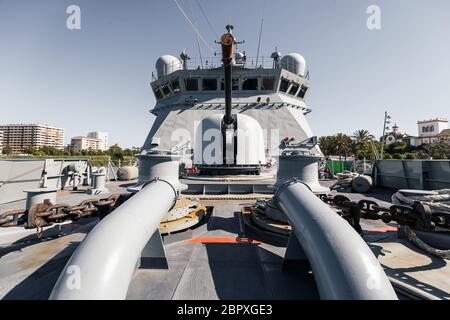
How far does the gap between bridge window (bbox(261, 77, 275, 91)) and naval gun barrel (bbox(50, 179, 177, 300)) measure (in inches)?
580

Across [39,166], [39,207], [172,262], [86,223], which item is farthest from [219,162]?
[39,166]

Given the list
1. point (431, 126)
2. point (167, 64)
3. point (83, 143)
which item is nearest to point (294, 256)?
point (167, 64)

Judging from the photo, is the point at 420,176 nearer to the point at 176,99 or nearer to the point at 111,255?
the point at 111,255

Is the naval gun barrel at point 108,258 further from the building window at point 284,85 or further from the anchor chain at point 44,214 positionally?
the building window at point 284,85

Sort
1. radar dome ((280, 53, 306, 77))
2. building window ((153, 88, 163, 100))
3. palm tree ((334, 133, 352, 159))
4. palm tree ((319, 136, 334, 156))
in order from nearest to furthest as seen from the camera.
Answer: building window ((153, 88, 163, 100)) < radar dome ((280, 53, 306, 77)) < palm tree ((334, 133, 352, 159)) < palm tree ((319, 136, 334, 156))

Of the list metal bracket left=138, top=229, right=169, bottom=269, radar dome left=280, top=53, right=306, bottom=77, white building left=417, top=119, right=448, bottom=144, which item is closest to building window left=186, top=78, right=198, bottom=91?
radar dome left=280, top=53, right=306, bottom=77

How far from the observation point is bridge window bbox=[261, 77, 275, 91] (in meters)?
14.8

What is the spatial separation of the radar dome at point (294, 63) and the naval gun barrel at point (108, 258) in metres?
19.0

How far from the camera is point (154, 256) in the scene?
2.31m

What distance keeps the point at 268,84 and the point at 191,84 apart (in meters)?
5.46

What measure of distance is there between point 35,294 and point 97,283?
4.68ft

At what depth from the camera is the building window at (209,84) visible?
15.1 m

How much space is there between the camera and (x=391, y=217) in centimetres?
205

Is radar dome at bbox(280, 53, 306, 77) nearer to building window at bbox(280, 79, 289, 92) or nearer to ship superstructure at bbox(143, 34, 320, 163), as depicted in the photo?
ship superstructure at bbox(143, 34, 320, 163)
